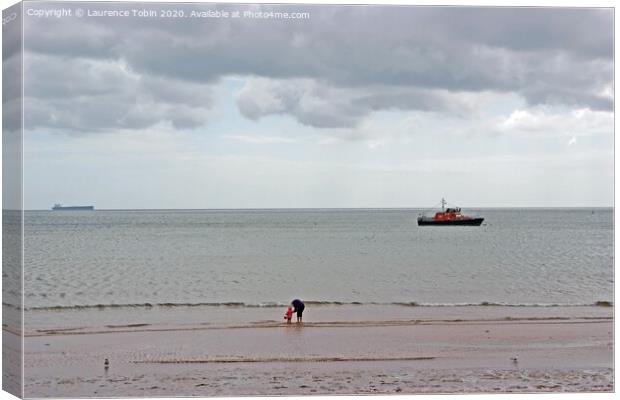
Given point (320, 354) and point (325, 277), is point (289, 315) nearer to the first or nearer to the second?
point (320, 354)

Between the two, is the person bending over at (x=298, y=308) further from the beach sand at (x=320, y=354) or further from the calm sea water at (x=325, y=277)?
the calm sea water at (x=325, y=277)

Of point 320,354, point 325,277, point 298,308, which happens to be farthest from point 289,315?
point 325,277

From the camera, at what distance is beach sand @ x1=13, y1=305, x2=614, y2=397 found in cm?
1257

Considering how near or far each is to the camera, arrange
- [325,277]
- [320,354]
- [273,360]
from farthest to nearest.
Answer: [325,277] < [320,354] < [273,360]

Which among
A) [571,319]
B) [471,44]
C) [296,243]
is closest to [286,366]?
[471,44]

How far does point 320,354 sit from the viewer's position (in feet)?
46.3

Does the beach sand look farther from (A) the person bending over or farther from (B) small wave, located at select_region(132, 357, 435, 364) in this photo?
(A) the person bending over

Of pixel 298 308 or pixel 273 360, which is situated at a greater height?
pixel 298 308

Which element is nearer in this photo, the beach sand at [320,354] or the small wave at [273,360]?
the beach sand at [320,354]

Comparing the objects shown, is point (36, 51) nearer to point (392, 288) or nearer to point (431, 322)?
point (431, 322)

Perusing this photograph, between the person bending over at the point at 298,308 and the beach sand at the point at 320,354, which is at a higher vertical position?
the person bending over at the point at 298,308

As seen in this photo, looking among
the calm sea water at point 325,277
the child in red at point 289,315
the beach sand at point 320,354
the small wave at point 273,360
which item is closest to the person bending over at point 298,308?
the child in red at point 289,315

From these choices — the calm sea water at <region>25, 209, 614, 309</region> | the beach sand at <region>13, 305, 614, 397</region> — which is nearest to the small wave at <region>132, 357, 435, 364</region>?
the beach sand at <region>13, 305, 614, 397</region>

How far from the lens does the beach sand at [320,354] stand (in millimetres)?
12570
